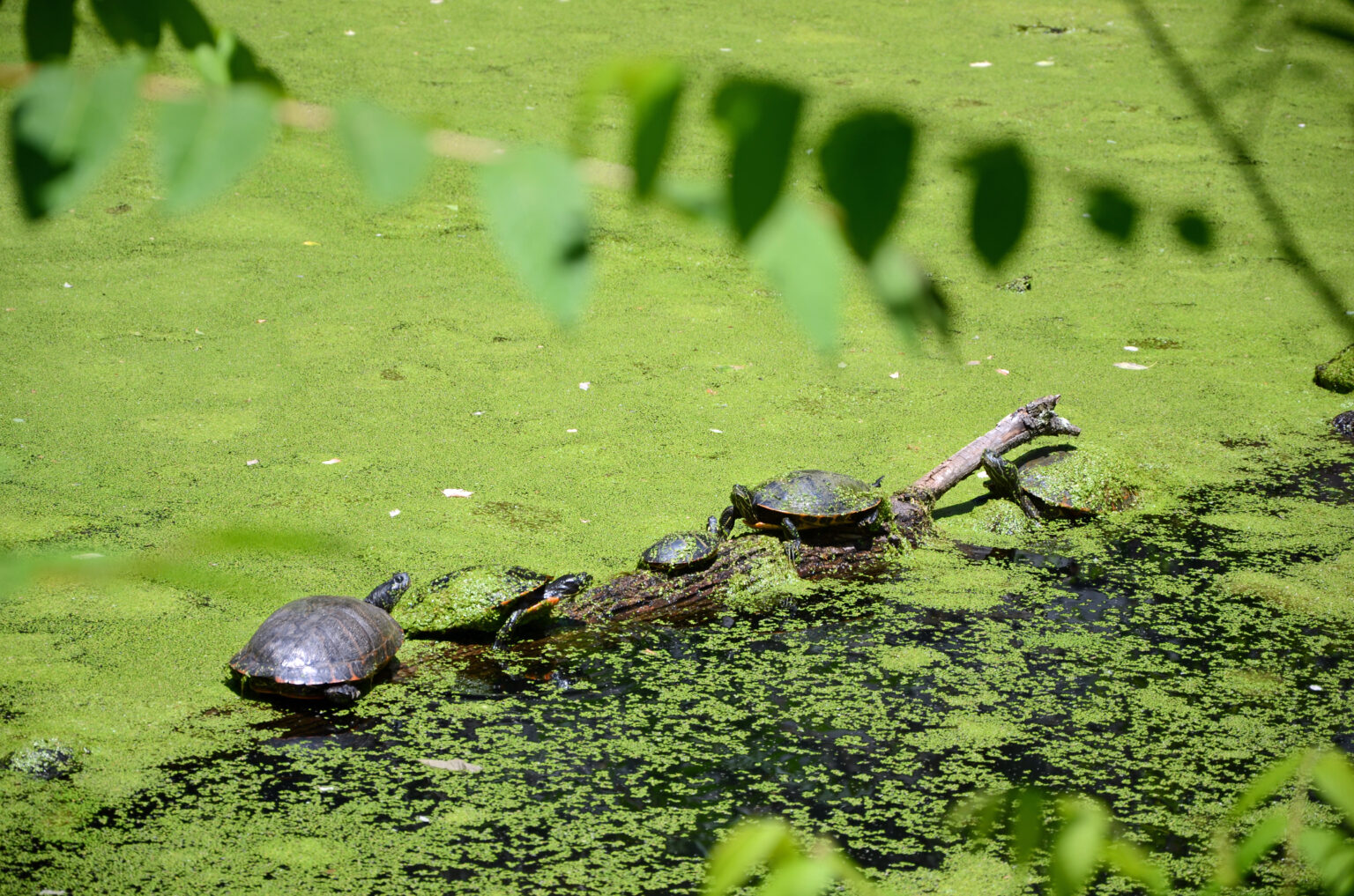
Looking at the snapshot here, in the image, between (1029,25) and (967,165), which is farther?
(1029,25)

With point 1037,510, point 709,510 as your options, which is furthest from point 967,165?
point 1037,510

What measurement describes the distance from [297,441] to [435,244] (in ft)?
5.52

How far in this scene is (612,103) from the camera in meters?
6.04

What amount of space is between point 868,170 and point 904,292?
0.15 ft

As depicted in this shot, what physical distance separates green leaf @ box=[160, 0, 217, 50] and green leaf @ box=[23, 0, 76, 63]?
1.5 inches

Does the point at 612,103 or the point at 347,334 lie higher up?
the point at 612,103

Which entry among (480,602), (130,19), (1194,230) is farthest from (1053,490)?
(130,19)

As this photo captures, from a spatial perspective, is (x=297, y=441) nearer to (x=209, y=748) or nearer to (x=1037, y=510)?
(x=209, y=748)

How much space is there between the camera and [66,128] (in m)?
0.41

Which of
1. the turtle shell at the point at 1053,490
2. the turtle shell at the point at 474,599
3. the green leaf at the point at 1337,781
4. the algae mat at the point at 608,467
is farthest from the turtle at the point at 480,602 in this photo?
the green leaf at the point at 1337,781

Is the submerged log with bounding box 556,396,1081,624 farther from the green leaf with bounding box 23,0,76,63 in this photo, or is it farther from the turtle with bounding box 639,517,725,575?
the green leaf with bounding box 23,0,76,63

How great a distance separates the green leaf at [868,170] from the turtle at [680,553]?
2274 mm

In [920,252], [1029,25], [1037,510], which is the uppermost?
[1029,25]

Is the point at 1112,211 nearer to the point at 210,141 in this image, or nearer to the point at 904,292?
the point at 904,292
